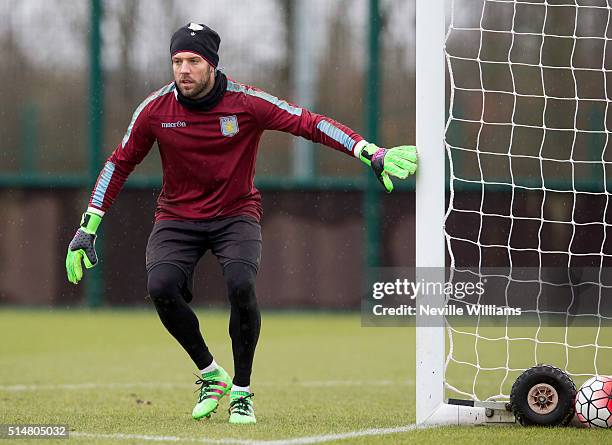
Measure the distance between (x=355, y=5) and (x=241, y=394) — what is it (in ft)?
28.8

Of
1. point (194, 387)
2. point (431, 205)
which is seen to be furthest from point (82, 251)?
point (194, 387)

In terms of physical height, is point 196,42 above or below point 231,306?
above

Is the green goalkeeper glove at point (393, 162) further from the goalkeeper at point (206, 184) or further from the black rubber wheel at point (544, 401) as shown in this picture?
the black rubber wheel at point (544, 401)

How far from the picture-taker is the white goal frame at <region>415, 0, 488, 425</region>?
532 centimetres

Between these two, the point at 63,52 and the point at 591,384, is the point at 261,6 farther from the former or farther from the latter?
the point at 591,384

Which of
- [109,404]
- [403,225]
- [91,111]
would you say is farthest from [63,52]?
[109,404]

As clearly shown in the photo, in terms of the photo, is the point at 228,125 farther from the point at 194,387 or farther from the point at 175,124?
the point at 194,387

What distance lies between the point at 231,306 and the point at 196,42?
1.30 meters

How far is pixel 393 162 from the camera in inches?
208

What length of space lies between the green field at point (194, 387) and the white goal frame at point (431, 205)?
0.16m

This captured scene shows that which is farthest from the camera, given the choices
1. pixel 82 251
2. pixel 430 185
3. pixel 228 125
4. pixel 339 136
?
pixel 82 251

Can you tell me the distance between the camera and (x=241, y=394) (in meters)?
5.51

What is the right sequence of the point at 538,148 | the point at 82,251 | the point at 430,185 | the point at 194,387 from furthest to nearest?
1. the point at 538,148
2. the point at 194,387
3. the point at 82,251
4. the point at 430,185

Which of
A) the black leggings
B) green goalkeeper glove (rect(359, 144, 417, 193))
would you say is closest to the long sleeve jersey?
green goalkeeper glove (rect(359, 144, 417, 193))
